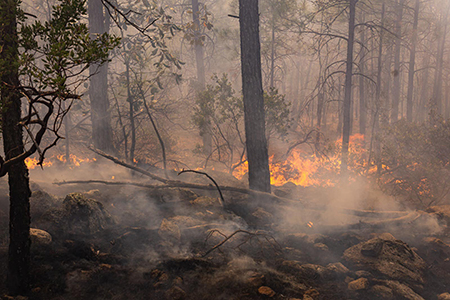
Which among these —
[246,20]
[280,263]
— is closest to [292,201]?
[280,263]

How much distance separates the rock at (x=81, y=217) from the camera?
5.66 meters

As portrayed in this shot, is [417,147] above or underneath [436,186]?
above

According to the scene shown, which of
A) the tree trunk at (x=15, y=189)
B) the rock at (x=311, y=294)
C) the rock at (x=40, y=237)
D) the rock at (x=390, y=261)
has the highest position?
the tree trunk at (x=15, y=189)

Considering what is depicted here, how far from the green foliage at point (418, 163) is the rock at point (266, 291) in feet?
25.7

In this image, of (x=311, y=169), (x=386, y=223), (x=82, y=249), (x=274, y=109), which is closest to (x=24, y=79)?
(x=82, y=249)

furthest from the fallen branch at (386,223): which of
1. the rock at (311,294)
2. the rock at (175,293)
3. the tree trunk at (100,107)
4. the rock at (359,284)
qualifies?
the tree trunk at (100,107)

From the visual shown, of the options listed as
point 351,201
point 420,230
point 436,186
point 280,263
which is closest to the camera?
point 280,263

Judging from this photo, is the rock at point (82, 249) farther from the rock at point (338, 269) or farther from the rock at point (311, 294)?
the rock at point (338, 269)

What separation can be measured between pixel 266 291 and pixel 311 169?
12046 mm

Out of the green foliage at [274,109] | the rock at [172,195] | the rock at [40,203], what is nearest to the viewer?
the rock at [40,203]

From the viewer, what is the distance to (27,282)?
383cm

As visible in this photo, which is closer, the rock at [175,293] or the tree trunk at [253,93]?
the rock at [175,293]

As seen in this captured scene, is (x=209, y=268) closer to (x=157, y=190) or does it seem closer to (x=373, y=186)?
(x=157, y=190)

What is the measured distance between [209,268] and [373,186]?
29.5ft
